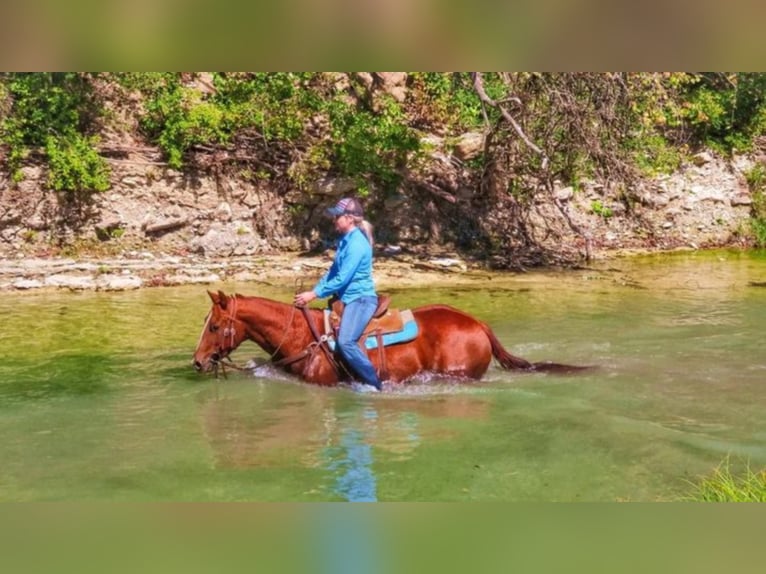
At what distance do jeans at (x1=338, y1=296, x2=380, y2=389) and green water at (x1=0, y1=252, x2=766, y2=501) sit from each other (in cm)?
27

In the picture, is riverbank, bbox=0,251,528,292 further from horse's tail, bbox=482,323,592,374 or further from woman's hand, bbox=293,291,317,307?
woman's hand, bbox=293,291,317,307

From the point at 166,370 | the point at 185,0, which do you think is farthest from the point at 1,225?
the point at 185,0

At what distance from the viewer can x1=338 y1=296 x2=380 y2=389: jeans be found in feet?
29.1

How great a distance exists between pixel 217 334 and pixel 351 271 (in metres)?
1.57

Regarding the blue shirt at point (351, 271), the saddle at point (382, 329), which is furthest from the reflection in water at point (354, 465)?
the blue shirt at point (351, 271)

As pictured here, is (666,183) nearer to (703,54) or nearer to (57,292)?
(57,292)

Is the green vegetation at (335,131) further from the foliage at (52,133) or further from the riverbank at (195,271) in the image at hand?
the riverbank at (195,271)

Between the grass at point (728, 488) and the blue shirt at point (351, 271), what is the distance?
3.90m

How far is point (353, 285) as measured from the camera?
8914 millimetres

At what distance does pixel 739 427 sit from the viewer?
7.61 metres

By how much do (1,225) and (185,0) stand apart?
54.5 feet

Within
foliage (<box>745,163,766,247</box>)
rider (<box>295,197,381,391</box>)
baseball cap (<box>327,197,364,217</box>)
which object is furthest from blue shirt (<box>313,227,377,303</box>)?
foliage (<box>745,163,766,247</box>)

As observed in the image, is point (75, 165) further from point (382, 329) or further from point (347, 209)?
point (382, 329)

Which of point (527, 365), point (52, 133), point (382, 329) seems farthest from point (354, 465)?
point (52, 133)
